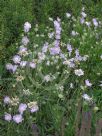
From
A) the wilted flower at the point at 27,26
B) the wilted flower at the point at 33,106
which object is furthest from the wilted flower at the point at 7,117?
the wilted flower at the point at 27,26

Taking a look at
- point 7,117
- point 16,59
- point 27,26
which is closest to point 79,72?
point 16,59

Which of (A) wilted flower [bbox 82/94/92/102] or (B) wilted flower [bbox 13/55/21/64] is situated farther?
(B) wilted flower [bbox 13/55/21/64]

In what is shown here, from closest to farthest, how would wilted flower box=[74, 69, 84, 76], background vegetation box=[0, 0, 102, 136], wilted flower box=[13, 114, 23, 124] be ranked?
wilted flower box=[13, 114, 23, 124] → wilted flower box=[74, 69, 84, 76] → background vegetation box=[0, 0, 102, 136]

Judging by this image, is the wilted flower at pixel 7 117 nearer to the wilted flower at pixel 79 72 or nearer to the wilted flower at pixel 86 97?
the wilted flower at pixel 86 97

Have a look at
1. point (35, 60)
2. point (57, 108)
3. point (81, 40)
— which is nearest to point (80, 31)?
point (81, 40)

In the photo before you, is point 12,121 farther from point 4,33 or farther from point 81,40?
point 81,40

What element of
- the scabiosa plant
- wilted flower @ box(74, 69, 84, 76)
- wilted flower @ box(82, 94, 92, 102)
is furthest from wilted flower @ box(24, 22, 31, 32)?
wilted flower @ box(82, 94, 92, 102)

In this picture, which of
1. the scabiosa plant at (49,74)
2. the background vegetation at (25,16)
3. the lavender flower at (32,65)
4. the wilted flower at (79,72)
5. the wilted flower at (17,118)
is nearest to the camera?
the wilted flower at (17,118)

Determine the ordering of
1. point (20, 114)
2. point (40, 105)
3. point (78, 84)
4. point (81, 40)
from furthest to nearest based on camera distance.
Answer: point (81, 40) → point (78, 84) → point (40, 105) → point (20, 114)

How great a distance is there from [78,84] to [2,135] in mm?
923

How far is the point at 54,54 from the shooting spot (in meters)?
4.13

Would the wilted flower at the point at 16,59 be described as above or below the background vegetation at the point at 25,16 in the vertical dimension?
below

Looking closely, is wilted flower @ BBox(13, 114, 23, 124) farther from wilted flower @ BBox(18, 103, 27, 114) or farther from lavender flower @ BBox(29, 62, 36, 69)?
lavender flower @ BBox(29, 62, 36, 69)

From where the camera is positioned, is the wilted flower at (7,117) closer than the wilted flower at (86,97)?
Yes
